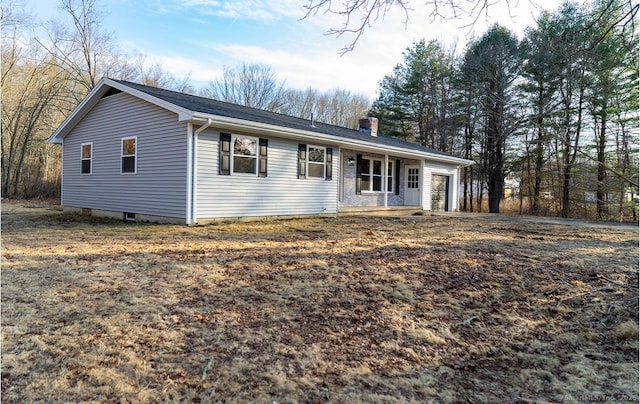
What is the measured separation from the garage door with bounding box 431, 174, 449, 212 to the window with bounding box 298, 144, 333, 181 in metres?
6.60

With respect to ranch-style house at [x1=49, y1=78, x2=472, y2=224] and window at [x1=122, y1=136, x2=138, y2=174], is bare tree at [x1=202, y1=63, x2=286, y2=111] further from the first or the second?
window at [x1=122, y1=136, x2=138, y2=174]

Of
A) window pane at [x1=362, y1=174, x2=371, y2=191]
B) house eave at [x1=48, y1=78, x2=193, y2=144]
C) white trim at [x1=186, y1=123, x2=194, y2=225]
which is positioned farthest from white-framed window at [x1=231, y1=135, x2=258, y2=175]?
window pane at [x1=362, y1=174, x2=371, y2=191]

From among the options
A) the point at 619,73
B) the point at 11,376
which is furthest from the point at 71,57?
the point at 619,73

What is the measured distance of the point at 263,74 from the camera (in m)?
30.7

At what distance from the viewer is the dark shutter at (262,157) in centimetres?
1030

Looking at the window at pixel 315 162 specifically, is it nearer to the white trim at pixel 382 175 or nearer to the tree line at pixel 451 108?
the white trim at pixel 382 175

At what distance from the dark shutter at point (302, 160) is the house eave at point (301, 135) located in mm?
250

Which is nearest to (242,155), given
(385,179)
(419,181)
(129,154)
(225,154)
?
(225,154)

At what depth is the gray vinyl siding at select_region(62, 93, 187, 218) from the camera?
363 inches

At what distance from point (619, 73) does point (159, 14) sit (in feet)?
57.4

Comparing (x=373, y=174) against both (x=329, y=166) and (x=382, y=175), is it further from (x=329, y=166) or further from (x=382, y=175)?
(x=329, y=166)

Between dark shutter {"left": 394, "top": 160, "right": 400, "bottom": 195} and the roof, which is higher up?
the roof

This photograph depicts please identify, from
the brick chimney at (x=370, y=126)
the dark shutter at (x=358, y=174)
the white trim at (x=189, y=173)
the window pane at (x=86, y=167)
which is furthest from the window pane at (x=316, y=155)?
the window pane at (x=86, y=167)

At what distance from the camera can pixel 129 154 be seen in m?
10.5
